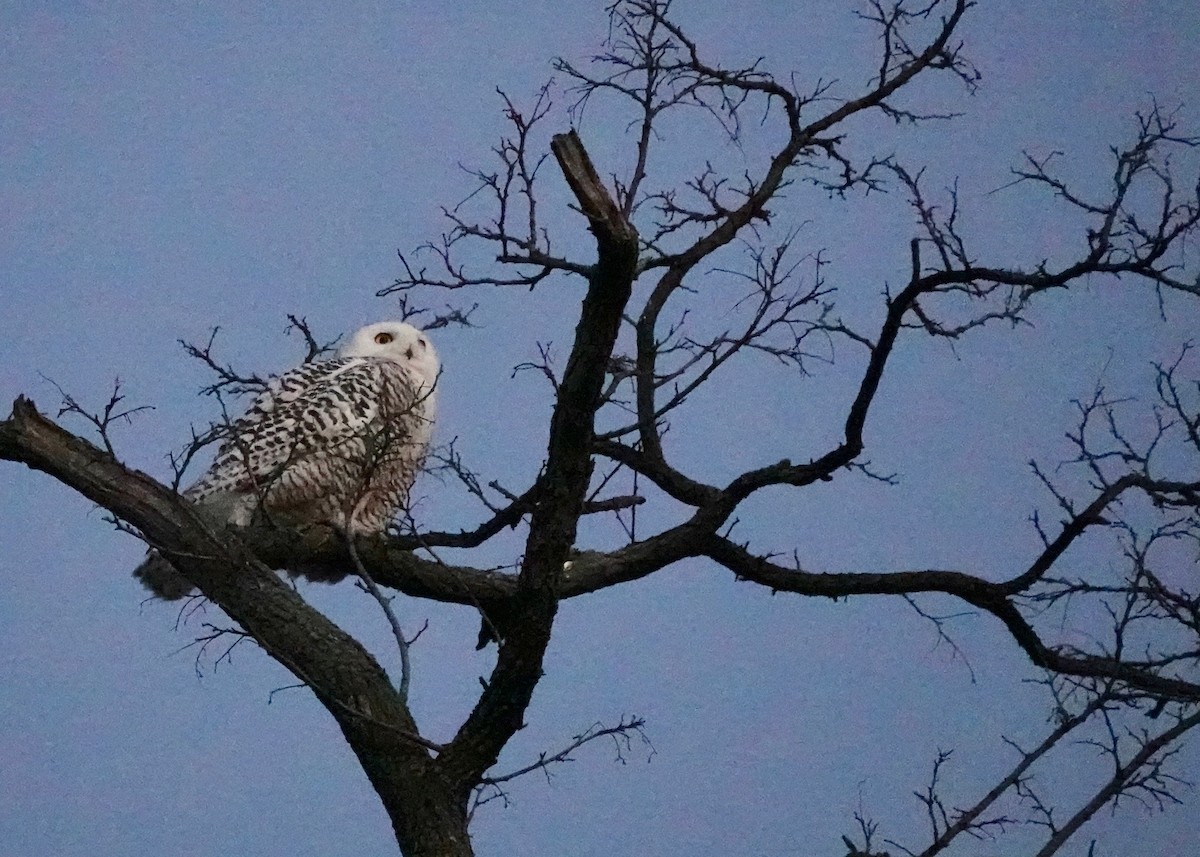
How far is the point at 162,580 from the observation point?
503 centimetres

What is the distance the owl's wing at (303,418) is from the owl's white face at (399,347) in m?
0.56

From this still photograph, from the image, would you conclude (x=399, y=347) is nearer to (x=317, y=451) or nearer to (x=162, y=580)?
(x=317, y=451)

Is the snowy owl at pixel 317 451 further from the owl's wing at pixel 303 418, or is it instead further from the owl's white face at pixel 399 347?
the owl's white face at pixel 399 347

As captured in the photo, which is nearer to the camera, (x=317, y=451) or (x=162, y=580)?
(x=162, y=580)

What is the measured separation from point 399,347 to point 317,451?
3.58 feet

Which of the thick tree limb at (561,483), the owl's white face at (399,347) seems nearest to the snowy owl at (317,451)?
the owl's white face at (399,347)

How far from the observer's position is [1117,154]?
13.6ft

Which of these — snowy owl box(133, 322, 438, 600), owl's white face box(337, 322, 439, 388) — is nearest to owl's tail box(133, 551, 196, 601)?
snowy owl box(133, 322, 438, 600)

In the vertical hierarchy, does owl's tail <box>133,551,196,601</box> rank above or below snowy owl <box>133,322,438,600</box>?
below

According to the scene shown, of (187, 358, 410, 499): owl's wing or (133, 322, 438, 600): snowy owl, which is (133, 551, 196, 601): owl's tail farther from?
(187, 358, 410, 499): owl's wing

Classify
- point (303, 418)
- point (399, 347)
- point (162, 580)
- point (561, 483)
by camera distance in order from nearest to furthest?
point (561, 483) → point (162, 580) → point (303, 418) → point (399, 347)

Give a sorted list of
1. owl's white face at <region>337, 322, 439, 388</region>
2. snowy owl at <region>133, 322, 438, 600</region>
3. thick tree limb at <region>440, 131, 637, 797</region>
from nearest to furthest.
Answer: thick tree limb at <region>440, 131, 637, 797</region>
snowy owl at <region>133, 322, 438, 600</region>
owl's white face at <region>337, 322, 439, 388</region>

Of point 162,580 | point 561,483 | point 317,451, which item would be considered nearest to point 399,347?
point 317,451

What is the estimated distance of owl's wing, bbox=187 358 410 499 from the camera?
536cm
